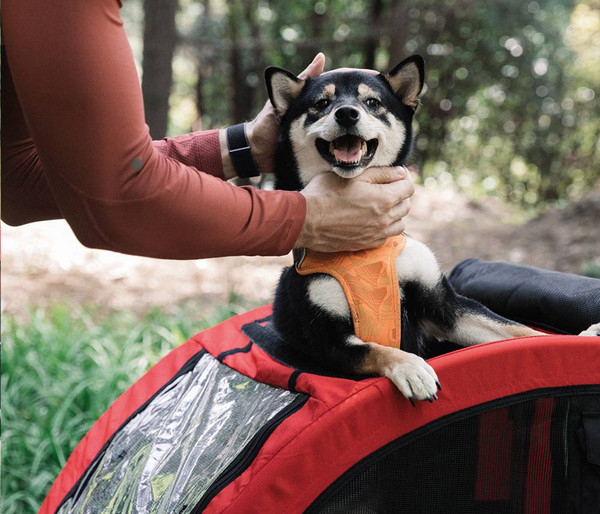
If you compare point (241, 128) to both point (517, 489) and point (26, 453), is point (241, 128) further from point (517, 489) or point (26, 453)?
point (26, 453)

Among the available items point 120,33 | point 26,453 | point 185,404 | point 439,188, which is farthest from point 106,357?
point 439,188

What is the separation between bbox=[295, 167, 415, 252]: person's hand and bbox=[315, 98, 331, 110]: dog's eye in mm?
230

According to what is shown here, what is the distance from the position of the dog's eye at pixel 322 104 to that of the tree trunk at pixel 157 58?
3.19 m

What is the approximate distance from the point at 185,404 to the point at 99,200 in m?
0.74

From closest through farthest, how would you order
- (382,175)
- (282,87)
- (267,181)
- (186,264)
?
(382,175), (282,87), (267,181), (186,264)

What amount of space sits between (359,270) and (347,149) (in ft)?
1.07

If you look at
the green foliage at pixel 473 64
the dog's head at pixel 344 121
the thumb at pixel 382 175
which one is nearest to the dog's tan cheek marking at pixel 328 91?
the dog's head at pixel 344 121

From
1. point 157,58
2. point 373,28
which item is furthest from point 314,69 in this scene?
point 373,28

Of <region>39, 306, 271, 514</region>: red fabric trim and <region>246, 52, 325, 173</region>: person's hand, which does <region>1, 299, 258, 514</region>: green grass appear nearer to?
<region>39, 306, 271, 514</region>: red fabric trim

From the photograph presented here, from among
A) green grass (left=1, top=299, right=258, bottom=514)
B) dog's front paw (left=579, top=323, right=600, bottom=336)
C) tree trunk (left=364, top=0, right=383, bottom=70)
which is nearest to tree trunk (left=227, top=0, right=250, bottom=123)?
tree trunk (left=364, top=0, right=383, bottom=70)

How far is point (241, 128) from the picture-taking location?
185 cm

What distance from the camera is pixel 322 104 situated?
167 cm

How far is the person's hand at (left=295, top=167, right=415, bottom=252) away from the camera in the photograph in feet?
4.75

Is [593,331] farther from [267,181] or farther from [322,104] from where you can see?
[267,181]
